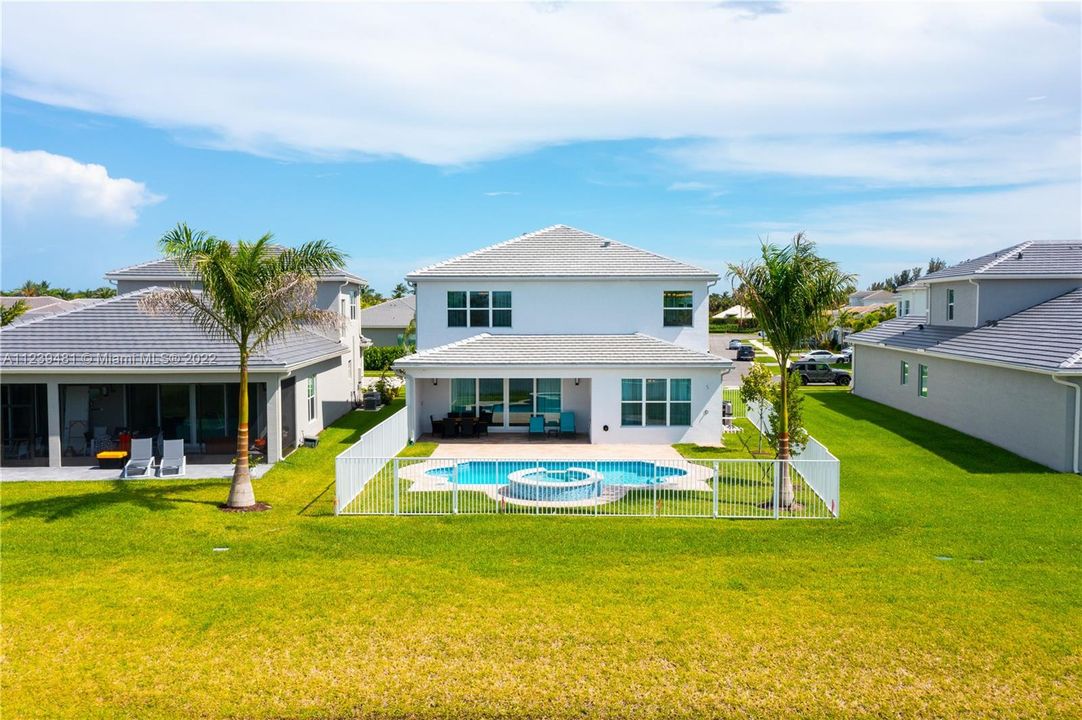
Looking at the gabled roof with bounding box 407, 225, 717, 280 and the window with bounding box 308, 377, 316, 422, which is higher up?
the gabled roof with bounding box 407, 225, 717, 280

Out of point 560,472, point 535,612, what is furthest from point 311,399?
point 535,612

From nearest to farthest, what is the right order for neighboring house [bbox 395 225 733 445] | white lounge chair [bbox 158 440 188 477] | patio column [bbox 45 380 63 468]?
1. white lounge chair [bbox 158 440 188 477]
2. patio column [bbox 45 380 63 468]
3. neighboring house [bbox 395 225 733 445]

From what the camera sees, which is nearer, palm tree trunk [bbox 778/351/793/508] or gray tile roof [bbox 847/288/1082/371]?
palm tree trunk [bbox 778/351/793/508]

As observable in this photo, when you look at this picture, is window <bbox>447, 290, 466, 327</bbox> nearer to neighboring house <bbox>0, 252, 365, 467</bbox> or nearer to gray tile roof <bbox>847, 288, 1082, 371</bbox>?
neighboring house <bbox>0, 252, 365, 467</bbox>

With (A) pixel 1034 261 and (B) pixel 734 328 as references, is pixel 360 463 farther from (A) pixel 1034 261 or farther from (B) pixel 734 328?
(B) pixel 734 328

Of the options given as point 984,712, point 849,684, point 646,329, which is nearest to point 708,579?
point 849,684

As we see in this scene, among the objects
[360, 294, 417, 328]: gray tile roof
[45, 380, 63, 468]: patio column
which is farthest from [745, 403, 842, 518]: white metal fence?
[360, 294, 417, 328]: gray tile roof

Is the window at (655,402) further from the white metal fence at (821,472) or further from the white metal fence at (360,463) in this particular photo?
the white metal fence at (360,463)
